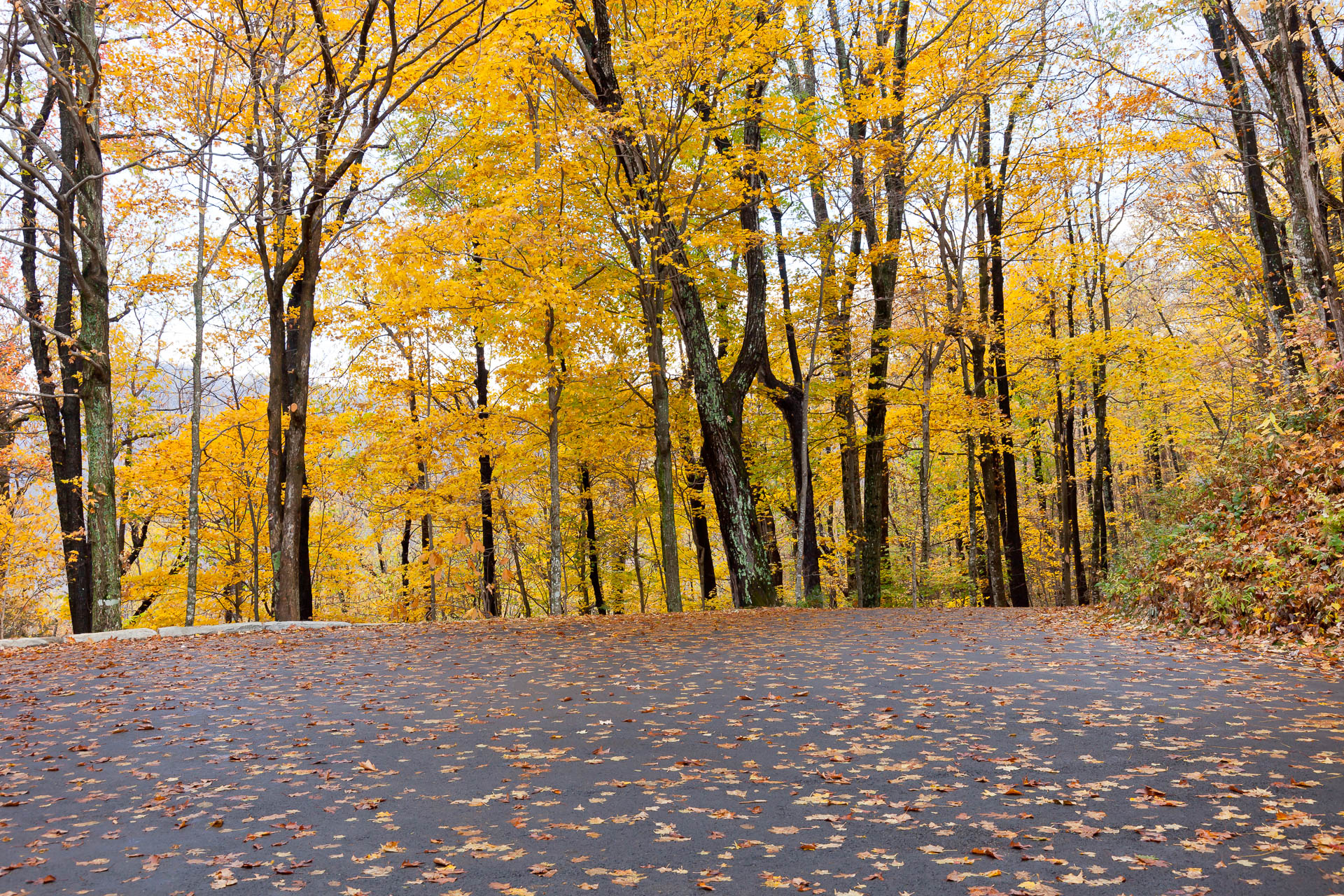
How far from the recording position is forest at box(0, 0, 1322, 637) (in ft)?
39.8

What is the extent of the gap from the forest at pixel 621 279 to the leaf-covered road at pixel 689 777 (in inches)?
236

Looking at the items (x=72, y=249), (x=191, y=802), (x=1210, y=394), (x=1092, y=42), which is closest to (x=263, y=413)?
(x=72, y=249)

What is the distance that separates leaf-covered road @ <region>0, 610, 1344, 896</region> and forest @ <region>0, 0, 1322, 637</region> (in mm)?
5989

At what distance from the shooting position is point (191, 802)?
420 cm

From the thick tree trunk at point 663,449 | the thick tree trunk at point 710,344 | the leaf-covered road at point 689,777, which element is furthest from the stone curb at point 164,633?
the thick tree trunk at point 710,344

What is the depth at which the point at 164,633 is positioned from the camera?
454 inches

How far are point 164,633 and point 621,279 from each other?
30.3 ft

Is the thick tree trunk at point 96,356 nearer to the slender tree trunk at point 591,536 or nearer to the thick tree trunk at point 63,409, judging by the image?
the thick tree trunk at point 63,409

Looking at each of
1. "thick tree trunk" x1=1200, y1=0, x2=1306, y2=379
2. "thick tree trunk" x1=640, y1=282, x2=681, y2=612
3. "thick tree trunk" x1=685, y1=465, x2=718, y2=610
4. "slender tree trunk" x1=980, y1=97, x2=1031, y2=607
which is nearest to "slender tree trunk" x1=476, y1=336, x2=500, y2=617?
"thick tree trunk" x1=685, y1=465, x2=718, y2=610

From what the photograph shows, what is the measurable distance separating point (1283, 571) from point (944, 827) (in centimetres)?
617

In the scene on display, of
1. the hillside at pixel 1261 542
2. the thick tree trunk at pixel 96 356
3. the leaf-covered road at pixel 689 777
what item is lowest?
the leaf-covered road at pixel 689 777

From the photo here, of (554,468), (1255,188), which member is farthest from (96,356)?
(1255,188)

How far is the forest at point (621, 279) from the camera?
39.8 feet

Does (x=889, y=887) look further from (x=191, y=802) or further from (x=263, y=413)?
(x=263, y=413)
